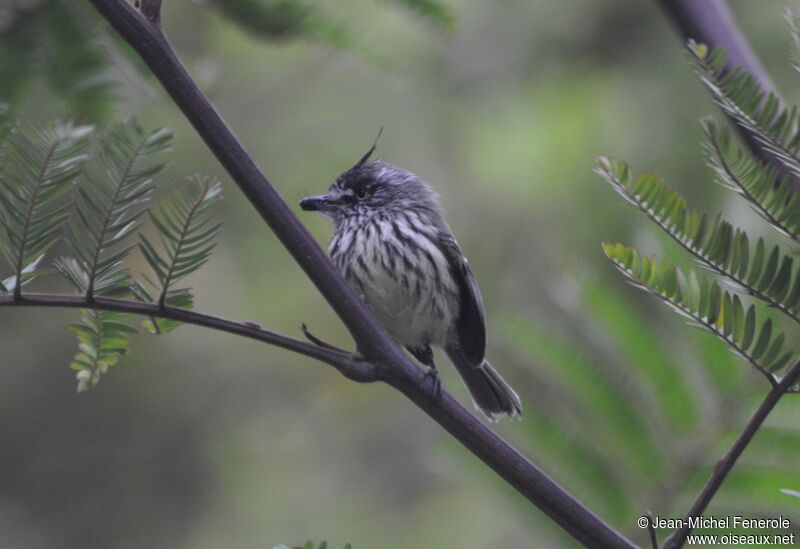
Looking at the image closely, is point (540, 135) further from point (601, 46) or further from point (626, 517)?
point (626, 517)

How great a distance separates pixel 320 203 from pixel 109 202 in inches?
83.0

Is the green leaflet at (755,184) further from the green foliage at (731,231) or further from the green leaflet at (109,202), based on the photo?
the green leaflet at (109,202)

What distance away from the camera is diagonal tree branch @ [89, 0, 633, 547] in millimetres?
1772

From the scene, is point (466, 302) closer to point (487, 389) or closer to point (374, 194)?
point (487, 389)

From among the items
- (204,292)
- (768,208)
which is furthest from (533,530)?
(204,292)

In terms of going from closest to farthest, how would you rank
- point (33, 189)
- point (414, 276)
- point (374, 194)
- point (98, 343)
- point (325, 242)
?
point (33, 189), point (98, 343), point (414, 276), point (374, 194), point (325, 242)

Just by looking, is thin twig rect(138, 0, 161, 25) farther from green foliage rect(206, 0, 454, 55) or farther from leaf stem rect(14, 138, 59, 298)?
green foliage rect(206, 0, 454, 55)

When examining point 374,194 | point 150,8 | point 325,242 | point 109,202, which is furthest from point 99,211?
point 325,242

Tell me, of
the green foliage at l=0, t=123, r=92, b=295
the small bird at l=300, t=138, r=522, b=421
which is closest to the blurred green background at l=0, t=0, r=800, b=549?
the small bird at l=300, t=138, r=522, b=421

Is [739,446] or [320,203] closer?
[739,446]

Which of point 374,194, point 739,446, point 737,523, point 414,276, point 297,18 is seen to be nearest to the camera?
point 739,446

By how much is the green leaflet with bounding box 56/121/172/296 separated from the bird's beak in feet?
6.16

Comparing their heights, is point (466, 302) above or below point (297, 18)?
below

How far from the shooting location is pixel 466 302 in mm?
3902
